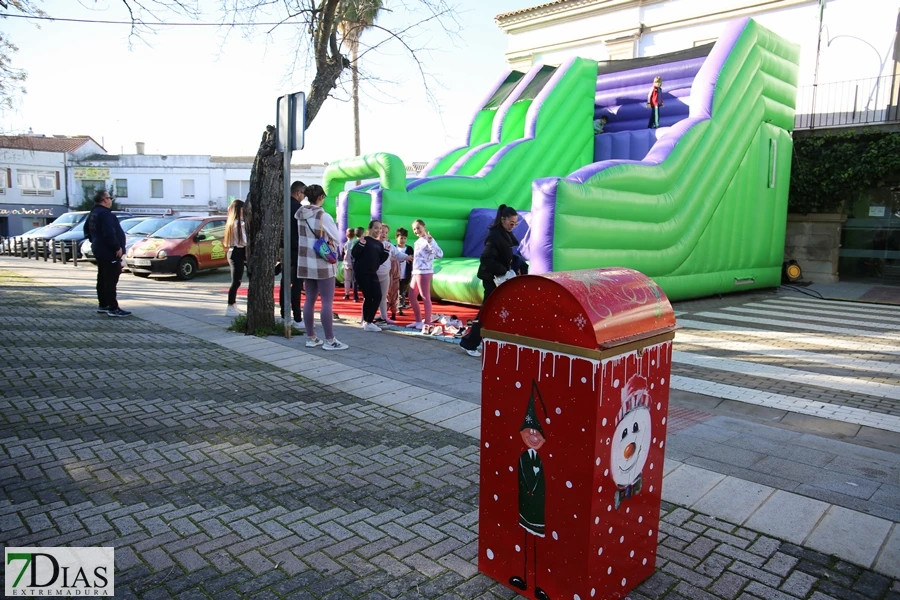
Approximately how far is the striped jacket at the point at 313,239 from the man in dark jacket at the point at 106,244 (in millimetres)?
3718

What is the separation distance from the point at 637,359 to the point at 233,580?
2000 millimetres

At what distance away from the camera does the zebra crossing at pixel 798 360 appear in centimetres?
578

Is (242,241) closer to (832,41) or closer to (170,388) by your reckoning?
(170,388)

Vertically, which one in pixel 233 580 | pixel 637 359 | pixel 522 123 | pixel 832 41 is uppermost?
pixel 832 41

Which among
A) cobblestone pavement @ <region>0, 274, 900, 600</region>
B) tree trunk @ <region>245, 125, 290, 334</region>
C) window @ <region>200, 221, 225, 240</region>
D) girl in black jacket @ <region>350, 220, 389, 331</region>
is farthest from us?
window @ <region>200, 221, 225, 240</region>

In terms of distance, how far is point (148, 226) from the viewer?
763 inches

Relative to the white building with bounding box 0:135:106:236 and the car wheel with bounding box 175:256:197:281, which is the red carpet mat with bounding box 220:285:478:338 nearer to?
the car wheel with bounding box 175:256:197:281

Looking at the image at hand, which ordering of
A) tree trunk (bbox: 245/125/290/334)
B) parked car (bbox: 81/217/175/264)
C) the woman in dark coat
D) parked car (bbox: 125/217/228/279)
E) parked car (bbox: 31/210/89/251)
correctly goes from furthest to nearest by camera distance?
parked car (bbox: 31/210/89/251) → parked car (bbox: 81/217/175/264) → parked car (bbox: 125/217/228/279) → tree trunk (bbox: 245/125/290/334) → the woman in dark coat

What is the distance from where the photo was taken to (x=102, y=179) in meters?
45.4

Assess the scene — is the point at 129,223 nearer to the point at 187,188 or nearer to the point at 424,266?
the point at 424,266

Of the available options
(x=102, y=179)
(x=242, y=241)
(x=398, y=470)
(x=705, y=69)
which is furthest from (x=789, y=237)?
(x=102, y=179)

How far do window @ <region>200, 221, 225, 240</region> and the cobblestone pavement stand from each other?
11069mm

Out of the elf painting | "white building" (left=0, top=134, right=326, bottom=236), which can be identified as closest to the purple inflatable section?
the elf painting

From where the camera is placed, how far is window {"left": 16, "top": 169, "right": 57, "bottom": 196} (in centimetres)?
4312
